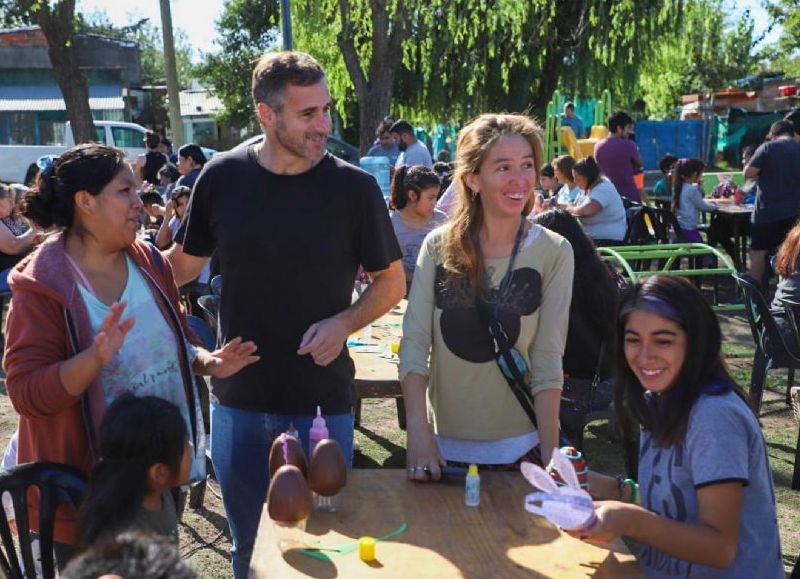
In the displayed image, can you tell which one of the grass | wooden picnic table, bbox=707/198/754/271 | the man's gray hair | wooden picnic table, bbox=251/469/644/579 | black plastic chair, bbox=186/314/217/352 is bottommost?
the grass

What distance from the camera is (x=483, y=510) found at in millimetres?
2330

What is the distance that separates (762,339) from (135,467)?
13.7 feet

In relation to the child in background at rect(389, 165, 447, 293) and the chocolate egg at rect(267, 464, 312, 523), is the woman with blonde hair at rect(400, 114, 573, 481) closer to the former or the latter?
the chocolate egg at rect(267, 464, 312, 523)

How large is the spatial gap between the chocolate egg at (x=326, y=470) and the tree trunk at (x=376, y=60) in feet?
44.5

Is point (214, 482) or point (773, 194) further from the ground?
point (773, 194)

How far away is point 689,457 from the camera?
2.03m

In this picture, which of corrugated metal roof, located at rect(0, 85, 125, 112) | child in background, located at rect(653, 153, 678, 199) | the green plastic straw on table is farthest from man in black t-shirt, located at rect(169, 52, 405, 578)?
corrugated metal roof, located at rect(0, 85, 125, 112)

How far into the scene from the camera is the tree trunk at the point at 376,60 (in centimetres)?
1527

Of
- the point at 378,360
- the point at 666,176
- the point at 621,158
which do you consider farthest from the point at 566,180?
the point at 378,360

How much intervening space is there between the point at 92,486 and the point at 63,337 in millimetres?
392

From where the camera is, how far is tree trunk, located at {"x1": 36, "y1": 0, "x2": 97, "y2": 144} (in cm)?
1877

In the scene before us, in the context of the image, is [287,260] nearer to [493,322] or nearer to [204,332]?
[493,322]

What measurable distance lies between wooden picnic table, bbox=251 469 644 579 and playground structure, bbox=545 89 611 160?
14158mm

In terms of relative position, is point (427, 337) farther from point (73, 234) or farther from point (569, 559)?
point (73, 234)
